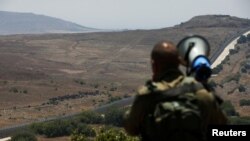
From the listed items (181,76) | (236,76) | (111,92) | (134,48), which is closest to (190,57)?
(181,76)

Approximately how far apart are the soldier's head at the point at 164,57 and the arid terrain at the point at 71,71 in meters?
57.1

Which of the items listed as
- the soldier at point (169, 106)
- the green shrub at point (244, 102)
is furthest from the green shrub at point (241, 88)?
the soldier at point (169, 106)

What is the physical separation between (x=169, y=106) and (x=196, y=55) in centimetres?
72

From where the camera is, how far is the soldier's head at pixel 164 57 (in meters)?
4.68

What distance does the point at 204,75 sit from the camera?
4.62 metres

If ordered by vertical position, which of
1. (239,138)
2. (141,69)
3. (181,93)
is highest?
(181,93)

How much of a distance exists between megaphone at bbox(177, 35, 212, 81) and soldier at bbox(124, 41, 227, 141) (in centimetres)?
11

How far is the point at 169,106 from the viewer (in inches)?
173

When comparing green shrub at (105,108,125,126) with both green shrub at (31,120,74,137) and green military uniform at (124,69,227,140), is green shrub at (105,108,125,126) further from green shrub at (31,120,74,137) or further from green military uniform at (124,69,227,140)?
green military uniform at (124,69,227,140)

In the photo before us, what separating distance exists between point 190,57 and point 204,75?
1.18ft

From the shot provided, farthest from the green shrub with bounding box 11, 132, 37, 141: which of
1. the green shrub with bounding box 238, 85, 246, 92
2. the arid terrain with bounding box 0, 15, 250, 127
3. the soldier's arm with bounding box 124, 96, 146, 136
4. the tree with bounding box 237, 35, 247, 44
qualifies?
the tree with bounding box 237, 35, 247, 44

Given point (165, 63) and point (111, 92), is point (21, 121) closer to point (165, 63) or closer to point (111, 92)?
point (111, 92)

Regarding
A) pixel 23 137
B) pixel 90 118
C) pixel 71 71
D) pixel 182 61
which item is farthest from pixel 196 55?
pixel 71 71

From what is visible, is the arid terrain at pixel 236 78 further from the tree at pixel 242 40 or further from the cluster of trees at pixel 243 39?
the cluster of trees at pixel 243 39
